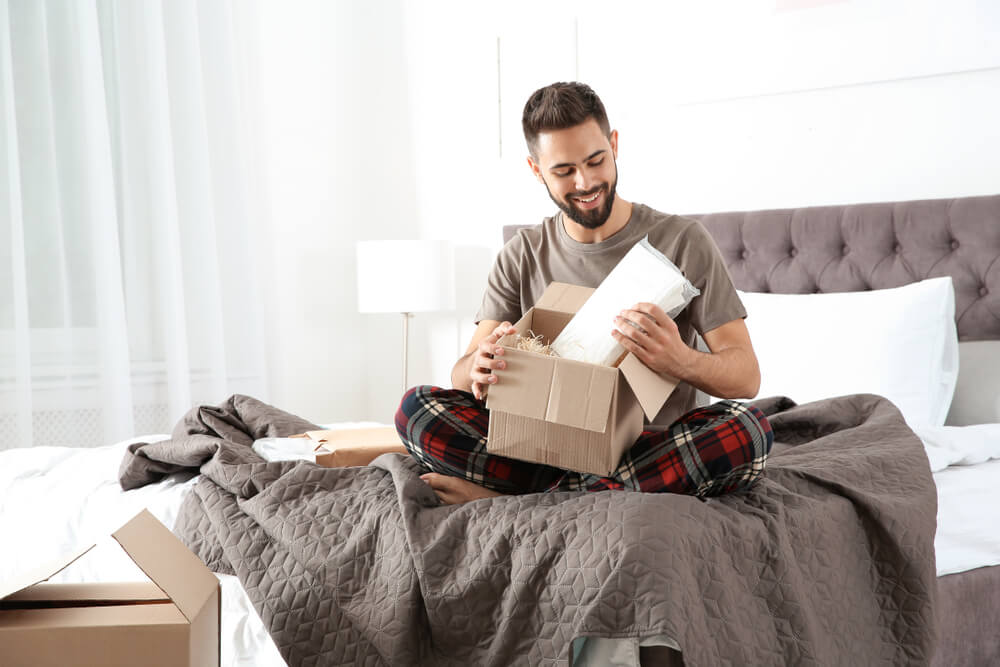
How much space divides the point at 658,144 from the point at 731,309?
170 centimetres

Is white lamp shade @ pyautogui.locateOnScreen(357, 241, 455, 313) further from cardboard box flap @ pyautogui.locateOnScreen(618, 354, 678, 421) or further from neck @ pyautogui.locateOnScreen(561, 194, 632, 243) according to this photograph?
cardboard box flap @ pyautogui.locateOnScreen(618, 354, 678, 421)

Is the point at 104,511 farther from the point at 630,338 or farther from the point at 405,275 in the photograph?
the point at 405,275

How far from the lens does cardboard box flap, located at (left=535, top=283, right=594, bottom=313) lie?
1.51 m

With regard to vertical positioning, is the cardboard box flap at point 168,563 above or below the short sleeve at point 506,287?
below

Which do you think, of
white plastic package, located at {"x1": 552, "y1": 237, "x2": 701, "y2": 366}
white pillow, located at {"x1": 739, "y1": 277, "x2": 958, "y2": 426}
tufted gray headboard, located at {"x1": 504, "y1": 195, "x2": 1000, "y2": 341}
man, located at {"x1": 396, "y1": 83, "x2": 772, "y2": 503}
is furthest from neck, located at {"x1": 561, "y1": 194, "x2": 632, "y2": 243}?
tufted gray headboard, located at {"x1": 504, "y1": 195, "x2": 1000, "y2": 341}

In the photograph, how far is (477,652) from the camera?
1234 millimetres

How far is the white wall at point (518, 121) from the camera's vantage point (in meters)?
2.75

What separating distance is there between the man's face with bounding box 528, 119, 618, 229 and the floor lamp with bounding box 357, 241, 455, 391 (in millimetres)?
1794

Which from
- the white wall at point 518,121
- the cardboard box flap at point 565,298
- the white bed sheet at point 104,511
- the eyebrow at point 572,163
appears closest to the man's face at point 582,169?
the eyebrow at point 572,163

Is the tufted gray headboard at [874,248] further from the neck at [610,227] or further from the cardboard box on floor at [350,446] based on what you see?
the cardboard box on floor at [350,446]

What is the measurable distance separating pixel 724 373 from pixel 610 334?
28 centimetres

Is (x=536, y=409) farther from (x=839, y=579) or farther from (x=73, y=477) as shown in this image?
(x=73, y=477)

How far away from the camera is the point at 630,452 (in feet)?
4.97

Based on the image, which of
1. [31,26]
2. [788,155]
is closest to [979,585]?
[788,155]
